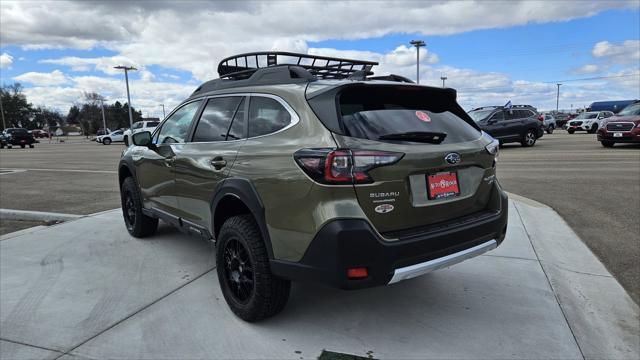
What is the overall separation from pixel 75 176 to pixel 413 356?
1230cm

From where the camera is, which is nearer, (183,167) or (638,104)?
(183,167)

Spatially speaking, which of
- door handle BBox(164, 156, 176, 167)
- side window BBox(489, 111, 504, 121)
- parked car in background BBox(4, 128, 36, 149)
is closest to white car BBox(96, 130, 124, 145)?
parked car in background BBox(4, 128, 36, 149)

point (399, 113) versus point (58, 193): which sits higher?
point (399, 113)

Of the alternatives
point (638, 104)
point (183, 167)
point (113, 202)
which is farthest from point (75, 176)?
point (638, 104)

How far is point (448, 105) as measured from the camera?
3.41 metres

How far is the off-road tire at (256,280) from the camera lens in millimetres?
2957

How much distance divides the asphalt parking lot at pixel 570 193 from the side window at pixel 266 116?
3.31m

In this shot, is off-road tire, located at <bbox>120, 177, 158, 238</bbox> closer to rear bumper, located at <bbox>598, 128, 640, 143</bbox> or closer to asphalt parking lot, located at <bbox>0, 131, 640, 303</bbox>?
asphalt parking lot, located at <bbox>0, 131, 640, 303</bbox>

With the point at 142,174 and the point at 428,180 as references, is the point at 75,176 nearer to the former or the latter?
the point at 142,174

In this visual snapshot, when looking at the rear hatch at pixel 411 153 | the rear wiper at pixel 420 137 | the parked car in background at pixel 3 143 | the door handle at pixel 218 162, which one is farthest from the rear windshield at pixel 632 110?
the parked car in background at pixel 3 143

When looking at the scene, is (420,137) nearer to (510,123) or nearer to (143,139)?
(143,139)

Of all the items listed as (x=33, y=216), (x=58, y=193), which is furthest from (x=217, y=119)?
(x=58, y=193)

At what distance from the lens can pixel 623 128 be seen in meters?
16.7

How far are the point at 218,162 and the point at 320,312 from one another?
138cm
